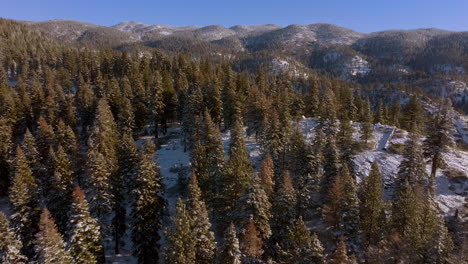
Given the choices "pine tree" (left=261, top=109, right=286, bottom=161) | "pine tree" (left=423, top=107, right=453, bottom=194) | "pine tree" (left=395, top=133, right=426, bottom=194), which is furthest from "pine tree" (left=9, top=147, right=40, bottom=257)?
"pine tree" (left=423, top=107, right=453, bottom=194)

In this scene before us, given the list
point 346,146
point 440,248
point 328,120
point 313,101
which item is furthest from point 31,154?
point 313,101

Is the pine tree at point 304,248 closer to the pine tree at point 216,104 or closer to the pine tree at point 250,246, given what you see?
the pine tree at point 250,246

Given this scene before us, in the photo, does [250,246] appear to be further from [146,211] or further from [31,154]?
[31,154]

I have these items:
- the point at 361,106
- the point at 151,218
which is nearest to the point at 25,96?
the point at 151,218

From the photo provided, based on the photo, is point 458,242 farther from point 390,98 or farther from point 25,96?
point 390,98

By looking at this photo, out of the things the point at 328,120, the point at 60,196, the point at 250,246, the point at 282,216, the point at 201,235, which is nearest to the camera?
the point at 250,246

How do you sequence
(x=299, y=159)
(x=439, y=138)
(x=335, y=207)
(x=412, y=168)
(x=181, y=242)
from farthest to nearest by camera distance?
(x=439, y=138), (x=299, y=159), (x=412, y=168), (x=335, y=207), (x=181, y=242)
